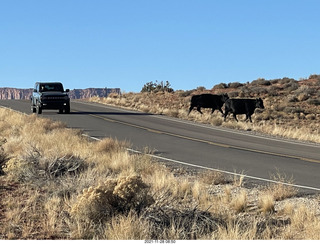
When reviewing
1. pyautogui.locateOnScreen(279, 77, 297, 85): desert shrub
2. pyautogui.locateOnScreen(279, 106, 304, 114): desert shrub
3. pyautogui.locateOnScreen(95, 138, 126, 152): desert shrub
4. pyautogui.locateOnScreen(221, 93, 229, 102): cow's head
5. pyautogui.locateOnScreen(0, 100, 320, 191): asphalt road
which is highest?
pyautogui.locateOnScreen(279, 77, 297, 85): desert shrub

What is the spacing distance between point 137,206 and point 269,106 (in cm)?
3979

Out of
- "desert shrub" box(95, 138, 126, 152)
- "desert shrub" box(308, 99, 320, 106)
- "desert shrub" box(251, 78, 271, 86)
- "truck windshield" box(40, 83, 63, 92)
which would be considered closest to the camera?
"desert shrub" box(95, 138, 126, 152)

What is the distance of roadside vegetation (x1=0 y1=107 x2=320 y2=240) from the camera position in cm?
620

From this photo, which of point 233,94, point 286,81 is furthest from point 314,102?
point 286,81

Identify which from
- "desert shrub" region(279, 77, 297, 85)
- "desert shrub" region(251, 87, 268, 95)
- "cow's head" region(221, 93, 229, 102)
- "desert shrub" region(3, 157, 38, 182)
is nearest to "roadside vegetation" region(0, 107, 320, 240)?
"desert shrub" region(3, 157, 38, 182)

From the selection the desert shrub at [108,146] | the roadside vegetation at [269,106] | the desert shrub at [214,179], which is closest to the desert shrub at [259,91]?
the roadside vegetation at [269,106]

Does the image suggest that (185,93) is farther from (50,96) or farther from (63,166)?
(63,166)

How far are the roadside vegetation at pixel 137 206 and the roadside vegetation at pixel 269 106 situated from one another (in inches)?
580

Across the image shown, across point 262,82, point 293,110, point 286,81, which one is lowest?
point 293,110

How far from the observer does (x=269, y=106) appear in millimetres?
44969

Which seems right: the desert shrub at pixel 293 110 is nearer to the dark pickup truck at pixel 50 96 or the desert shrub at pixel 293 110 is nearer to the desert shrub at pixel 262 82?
the desert shrub at pixel 262 82

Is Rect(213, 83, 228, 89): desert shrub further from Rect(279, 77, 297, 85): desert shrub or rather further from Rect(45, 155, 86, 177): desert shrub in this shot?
Rect(45, 155, 86, 177): desert shrub

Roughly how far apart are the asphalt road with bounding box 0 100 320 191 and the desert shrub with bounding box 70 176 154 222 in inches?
187
